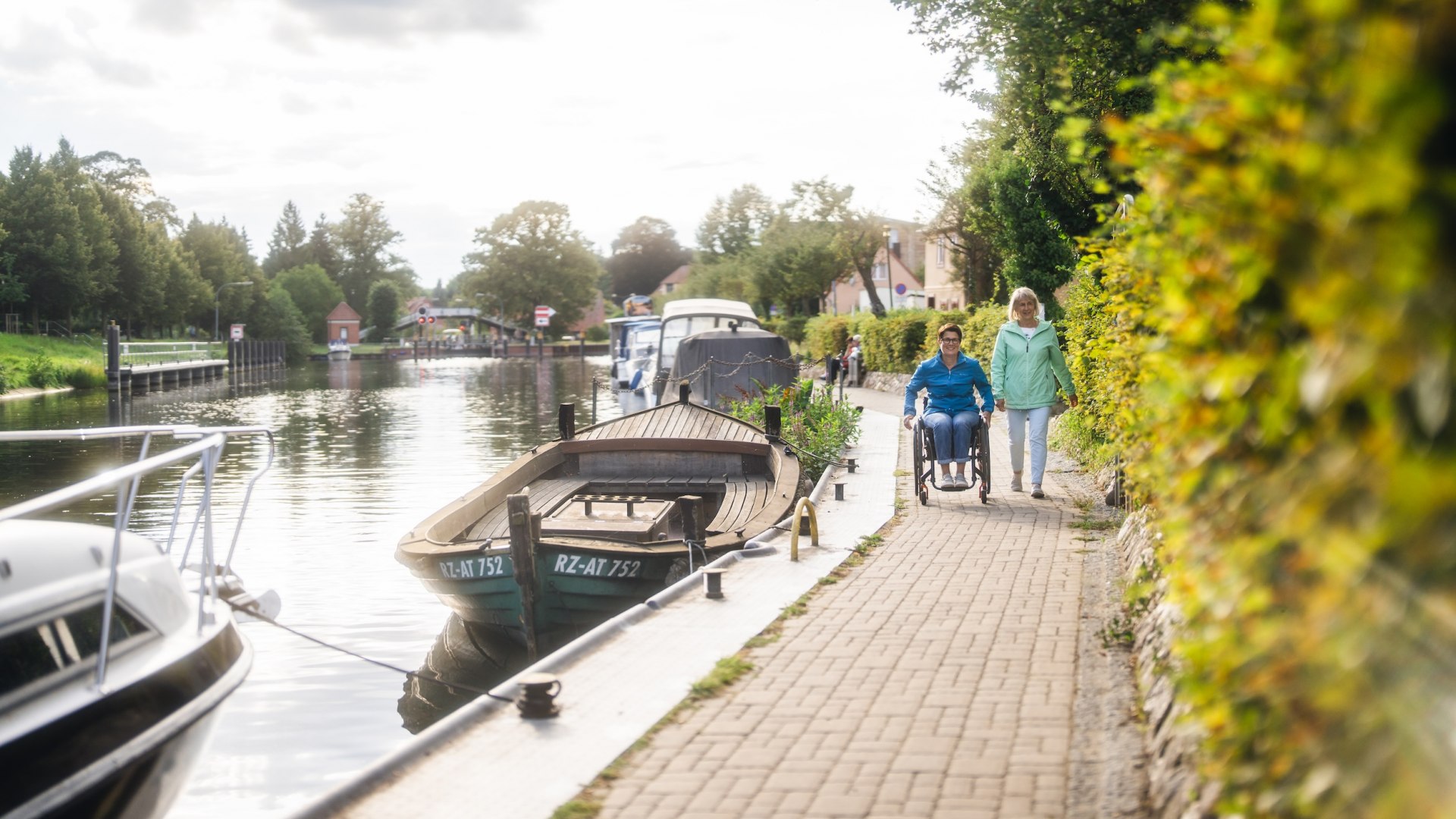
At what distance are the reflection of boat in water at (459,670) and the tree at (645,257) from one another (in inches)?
5687

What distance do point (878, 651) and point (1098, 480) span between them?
23.4 ft

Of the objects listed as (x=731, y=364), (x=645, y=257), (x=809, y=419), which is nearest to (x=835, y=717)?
(x=809, y=419)

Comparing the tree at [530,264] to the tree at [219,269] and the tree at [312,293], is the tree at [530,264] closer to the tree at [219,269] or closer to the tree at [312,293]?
the tree at [312,293]

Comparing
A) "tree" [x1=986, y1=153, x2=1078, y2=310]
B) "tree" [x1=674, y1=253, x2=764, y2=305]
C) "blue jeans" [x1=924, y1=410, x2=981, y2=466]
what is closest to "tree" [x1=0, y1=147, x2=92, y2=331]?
"tree" [x1=674, y1=253, x2=764, y2=305]

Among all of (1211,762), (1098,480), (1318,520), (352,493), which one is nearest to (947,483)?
(1098,480)

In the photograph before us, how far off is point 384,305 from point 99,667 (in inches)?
5755

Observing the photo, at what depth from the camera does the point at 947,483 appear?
12508mm

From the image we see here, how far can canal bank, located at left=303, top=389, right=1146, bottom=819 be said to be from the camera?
15.8 feet

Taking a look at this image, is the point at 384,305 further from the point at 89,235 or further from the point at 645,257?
the point at 89,235

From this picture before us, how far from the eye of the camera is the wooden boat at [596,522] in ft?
33.7

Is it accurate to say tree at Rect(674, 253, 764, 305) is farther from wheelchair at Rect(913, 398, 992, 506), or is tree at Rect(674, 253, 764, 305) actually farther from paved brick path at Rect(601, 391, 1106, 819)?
paved brick path at Rect(601, 391, 1106, 819)

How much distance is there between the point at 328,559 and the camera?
15.9m

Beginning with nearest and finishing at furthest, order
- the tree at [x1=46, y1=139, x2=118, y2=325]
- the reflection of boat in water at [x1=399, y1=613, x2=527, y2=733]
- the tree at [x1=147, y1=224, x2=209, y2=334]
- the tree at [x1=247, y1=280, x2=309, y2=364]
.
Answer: the reflection of boat in water at [x1=399, y1=613, x2=527, y2=733]
the tree at [x1=46, y1=139, x2=118, y2=325]
the tree at [x1=147, y1=224, x2=209, y2=334]
the tree at [x1=247, y1=280, x2=309, y2=364]

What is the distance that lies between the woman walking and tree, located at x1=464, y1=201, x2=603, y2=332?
116 meters
